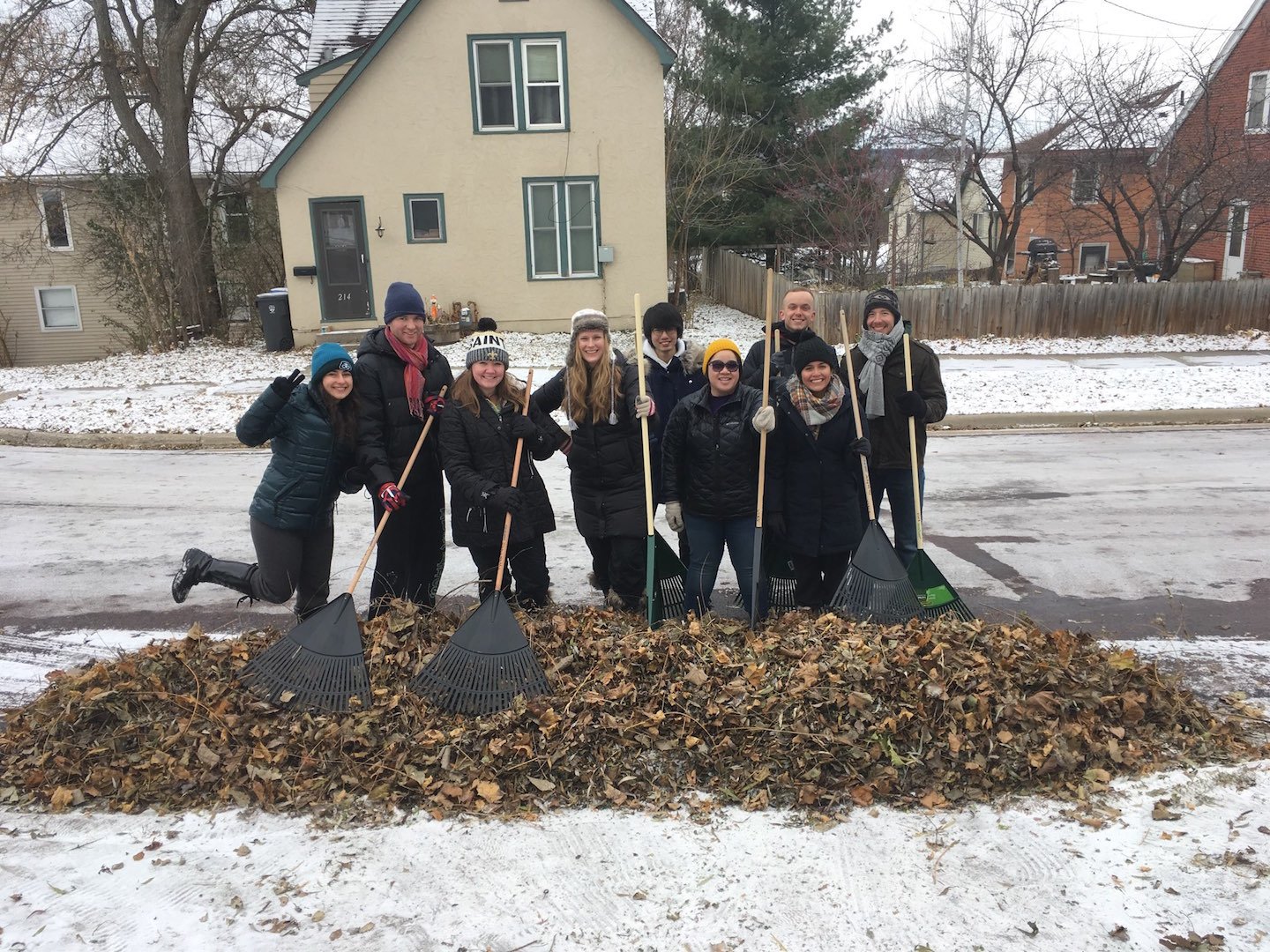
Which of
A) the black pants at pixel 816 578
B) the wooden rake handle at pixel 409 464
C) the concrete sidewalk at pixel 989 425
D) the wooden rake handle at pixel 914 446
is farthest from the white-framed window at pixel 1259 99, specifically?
the wooden rake handle at pixel 409 464

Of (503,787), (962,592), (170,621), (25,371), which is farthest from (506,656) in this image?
(25,371)

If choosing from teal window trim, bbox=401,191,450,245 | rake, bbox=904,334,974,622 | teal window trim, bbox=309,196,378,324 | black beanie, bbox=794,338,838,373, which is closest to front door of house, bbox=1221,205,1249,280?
teal window trim, bbox=401,191,450,245

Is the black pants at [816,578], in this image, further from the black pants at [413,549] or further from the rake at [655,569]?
the black pants at [413,549]

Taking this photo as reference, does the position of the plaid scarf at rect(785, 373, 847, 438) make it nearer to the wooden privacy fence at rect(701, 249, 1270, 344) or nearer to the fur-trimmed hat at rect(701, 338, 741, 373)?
the fur-trimmed hat at rect(701, 338, 741, 373)

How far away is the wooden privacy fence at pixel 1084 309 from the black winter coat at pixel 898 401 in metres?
11.8

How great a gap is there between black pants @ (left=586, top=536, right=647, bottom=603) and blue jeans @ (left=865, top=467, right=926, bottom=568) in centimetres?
137

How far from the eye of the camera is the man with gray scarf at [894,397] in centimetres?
504

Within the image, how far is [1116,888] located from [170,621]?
202 inches

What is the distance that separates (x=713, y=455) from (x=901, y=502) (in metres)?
1.30

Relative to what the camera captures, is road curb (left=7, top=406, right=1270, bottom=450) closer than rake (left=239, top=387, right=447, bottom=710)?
No

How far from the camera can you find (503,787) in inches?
141

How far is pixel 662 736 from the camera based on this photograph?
3734mm

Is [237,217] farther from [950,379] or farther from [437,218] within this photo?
[950,379]

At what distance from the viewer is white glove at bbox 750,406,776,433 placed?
4.54 m
